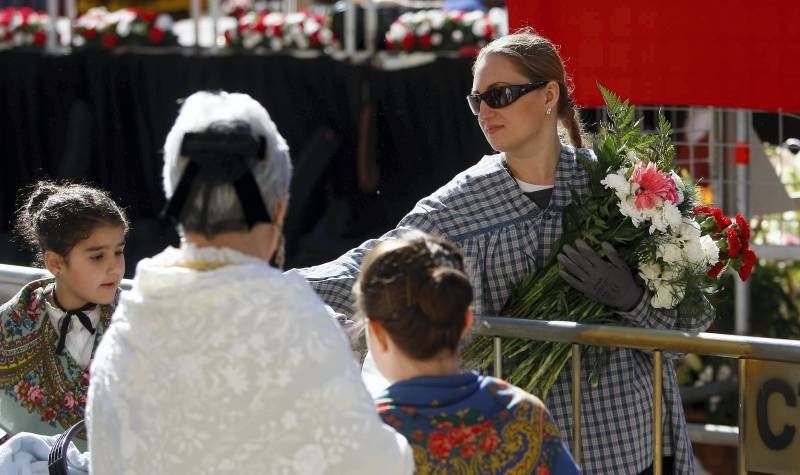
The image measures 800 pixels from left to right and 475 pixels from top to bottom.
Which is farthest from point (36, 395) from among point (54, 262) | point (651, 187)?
point (651, 187)

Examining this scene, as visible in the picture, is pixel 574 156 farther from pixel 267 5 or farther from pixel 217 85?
pixel 267 5

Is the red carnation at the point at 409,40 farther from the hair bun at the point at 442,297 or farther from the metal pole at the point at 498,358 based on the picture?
the hair bun at the point at 442,297

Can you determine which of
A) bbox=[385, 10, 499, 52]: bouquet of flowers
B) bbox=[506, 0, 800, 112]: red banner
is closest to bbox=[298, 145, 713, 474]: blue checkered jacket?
bbox=[506, 0, 800, 112]: red banner

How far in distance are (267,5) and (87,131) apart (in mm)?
3309

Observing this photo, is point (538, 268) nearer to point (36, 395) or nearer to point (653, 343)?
point (653, 343)

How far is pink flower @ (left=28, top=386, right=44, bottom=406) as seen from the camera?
10.6ft

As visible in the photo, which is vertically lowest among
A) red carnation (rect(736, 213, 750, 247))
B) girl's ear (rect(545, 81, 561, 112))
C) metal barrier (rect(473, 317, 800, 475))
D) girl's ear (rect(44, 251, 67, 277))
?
metal barrier (rect(473, 317, 800, 475))

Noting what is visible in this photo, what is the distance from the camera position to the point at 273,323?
2.06m

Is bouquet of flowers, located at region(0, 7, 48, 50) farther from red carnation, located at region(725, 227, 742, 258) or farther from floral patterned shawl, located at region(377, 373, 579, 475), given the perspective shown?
floral patterned shawl, located at region(377, 373, 579, 475)

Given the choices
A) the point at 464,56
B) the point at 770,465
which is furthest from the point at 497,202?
the point at 464,56

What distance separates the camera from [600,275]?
326 centimetres

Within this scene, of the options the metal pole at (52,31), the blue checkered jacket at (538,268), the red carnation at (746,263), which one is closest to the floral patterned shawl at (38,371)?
the blue checkered jacket at (538,268)

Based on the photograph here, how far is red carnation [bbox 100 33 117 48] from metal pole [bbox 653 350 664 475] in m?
6.18

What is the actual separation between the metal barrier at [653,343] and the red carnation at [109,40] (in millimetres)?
5958
